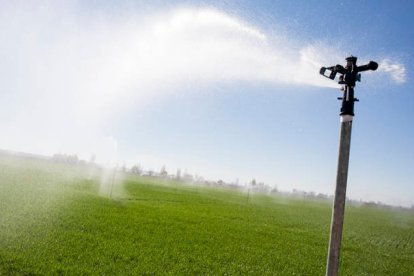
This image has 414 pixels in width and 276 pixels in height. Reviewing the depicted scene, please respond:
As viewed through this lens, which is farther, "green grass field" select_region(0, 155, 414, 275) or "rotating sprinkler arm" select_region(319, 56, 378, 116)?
"green grass field" select_region(0, 155, 414, 275)

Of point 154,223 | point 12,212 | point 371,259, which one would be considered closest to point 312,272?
point 371,259

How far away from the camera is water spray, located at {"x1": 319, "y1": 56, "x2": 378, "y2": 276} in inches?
182

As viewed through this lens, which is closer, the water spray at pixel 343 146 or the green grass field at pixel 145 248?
the water spray at pixel 343 146

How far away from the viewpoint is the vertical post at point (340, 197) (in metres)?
4.62

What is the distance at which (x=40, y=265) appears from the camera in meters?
10.7

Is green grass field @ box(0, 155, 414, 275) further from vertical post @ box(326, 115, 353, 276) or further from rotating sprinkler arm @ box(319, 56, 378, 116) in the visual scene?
rotating sprinkler arm @ box(319, 56, 378, 116)

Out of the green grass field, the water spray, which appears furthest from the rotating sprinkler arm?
the green grass field

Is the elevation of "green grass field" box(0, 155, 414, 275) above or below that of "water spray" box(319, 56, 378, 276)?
below

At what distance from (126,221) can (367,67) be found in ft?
64.5

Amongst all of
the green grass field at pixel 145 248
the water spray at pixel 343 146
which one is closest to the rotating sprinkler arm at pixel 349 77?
the water spray at pixel 343 146

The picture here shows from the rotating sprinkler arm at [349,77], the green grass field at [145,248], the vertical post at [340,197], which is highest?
the rotating sprinkler arm at [349,77]

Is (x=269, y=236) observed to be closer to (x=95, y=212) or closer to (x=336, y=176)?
(x=95, y=212)

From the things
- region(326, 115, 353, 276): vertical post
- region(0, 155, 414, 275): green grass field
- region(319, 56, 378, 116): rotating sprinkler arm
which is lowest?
region(0, 155, 414, 275): green grass field

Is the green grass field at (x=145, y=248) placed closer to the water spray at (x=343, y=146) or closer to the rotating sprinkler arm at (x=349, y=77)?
the water spray at (x=343, y=146)
